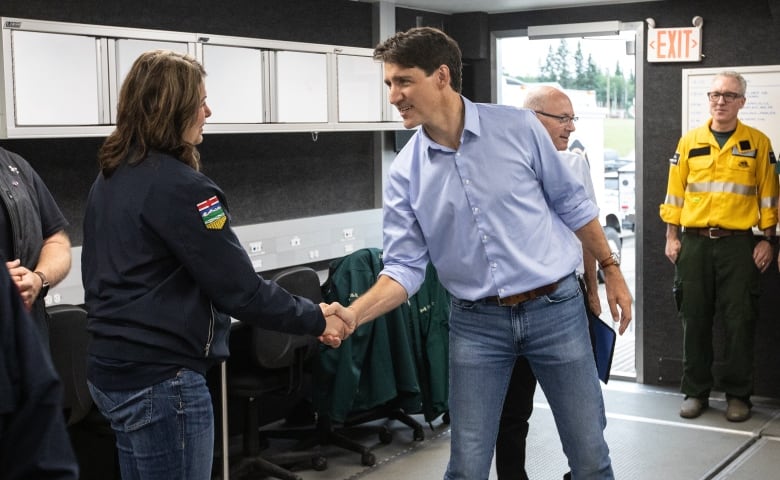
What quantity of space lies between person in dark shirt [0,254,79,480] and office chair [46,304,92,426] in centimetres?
194

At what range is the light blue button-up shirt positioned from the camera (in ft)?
7.44

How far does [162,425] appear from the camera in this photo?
76.7 inches

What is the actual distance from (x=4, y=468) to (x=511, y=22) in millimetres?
4631

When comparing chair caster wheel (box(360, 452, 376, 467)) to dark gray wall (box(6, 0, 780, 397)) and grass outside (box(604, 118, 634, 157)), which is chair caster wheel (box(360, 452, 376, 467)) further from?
grass outside (box(604, 118, 634, 157))

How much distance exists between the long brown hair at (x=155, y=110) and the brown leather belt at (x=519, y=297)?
734mm

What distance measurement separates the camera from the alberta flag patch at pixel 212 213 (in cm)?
193

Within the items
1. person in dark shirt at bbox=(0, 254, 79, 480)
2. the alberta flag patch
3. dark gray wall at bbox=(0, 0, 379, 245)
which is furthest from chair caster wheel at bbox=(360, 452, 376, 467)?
person in dark shirt at bbox=(0, 254, 79, 480)

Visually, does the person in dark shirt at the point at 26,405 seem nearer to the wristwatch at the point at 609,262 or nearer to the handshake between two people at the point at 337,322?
the handshake between two people at the point at 337,322

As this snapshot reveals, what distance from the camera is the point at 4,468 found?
3.38 feet

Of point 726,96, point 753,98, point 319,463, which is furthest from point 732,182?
point 319,463

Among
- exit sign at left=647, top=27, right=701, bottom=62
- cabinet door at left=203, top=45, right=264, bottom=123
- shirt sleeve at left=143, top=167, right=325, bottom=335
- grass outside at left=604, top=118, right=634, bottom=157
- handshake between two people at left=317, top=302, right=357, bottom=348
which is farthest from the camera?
grass outside at left=604, top=118, right=634, bottom=157

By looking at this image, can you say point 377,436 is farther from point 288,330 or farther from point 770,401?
point 288,330

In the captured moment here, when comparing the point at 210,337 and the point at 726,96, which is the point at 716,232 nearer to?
the point at 726,96

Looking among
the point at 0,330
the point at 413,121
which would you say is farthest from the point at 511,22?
the point at 0,330
